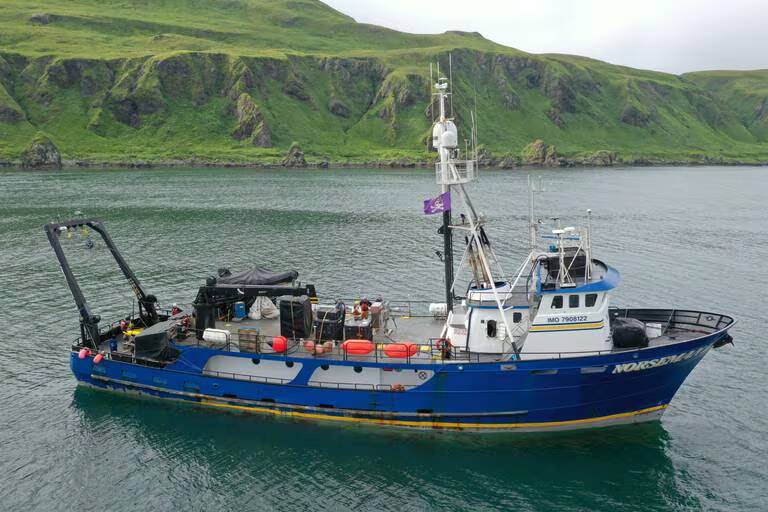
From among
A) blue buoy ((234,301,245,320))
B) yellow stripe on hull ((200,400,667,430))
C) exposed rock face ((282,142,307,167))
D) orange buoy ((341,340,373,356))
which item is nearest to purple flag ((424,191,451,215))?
orange buoy ((341,340,373,356))

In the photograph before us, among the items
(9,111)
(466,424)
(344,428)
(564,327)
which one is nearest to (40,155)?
(9,111)

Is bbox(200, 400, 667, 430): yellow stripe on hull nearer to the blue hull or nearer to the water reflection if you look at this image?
the blue hull

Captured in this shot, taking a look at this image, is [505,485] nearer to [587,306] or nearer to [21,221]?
[587,306]

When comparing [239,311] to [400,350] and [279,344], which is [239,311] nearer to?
[279,344]

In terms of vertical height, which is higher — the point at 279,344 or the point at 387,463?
the point at 279,344

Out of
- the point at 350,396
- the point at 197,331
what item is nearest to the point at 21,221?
the point at 197,331

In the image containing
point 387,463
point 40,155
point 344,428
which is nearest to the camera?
point 387,463

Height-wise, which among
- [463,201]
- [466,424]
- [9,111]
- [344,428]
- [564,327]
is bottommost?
[344,428]

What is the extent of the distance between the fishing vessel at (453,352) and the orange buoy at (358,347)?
5cm

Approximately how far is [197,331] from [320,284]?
67.5 feet

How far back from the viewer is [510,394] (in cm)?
2514

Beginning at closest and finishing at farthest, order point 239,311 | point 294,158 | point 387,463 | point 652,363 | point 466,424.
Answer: point 387,463 → point 652,363 → point 466,424 → point 239,311 → point 294,158

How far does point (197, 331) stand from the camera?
96.1 feet

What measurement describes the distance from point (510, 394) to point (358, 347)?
6457 mm
